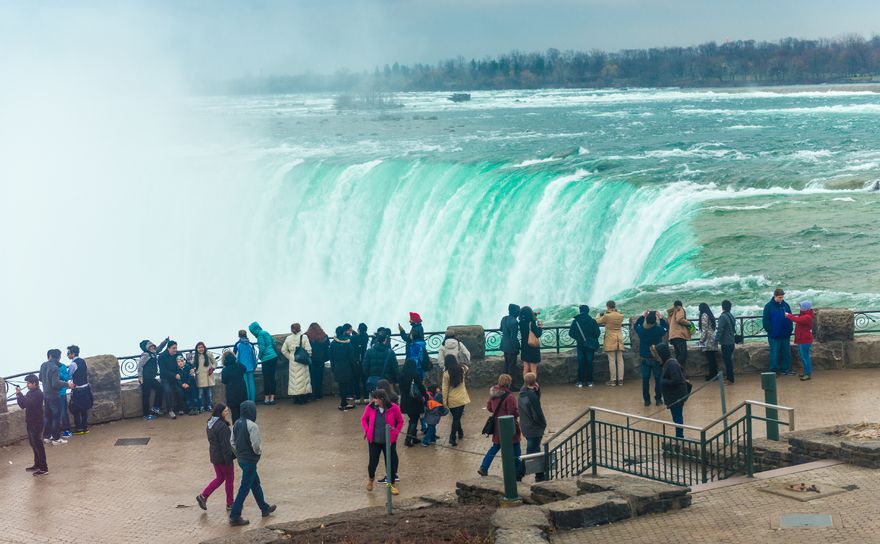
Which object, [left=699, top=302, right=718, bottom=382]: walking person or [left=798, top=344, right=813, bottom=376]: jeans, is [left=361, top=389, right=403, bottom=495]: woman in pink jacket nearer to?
[left=699, top=302, right=718, bottom=382]: walking person

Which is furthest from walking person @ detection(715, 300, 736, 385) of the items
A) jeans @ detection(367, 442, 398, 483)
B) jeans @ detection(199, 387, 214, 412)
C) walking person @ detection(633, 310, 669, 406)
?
jeans @ detection(199, 387, 214, 412)

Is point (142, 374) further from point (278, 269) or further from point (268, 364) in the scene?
point (278, 269)

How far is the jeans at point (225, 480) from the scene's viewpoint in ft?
39.7

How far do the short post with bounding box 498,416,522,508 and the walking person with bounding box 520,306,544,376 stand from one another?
480cm

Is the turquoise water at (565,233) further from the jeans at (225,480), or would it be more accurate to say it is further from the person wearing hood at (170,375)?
the jeans at (225,480)

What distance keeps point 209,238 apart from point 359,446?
26.3 meters

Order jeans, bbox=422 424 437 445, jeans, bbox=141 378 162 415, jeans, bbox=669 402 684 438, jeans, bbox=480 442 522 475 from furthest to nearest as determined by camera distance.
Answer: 1. jeans, bbox=141 378 162 415
2. jeans, bbox=422 424 437 445
3. jeans, bbox=669 402 684 438
4. jeans, bbox=480 442 522 475

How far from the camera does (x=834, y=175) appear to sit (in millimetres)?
39438

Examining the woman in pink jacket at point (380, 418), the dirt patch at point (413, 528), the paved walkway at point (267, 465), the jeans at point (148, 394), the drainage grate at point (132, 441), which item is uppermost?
the woman in pink jacket at point (380, 418)

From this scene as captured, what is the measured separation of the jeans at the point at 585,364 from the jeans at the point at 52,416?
22.4ft

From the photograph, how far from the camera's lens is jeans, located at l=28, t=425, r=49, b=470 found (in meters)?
13.4

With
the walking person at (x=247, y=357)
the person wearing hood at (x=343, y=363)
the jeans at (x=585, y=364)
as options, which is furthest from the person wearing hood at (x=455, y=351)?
the walking person at (x=247, y=357)

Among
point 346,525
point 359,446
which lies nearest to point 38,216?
point 359,446

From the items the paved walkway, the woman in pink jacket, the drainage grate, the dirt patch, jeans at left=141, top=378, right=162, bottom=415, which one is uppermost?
the woman in pink jacket
